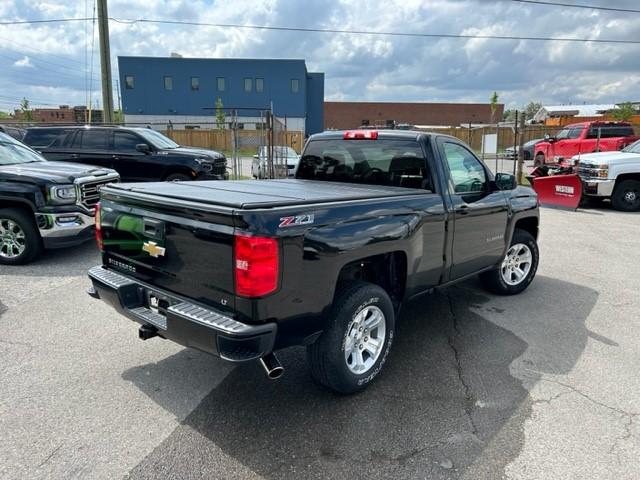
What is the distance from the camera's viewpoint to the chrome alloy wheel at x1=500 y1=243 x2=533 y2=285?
5574mm

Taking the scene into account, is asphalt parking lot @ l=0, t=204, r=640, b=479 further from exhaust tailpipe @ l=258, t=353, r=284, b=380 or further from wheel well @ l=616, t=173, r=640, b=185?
wheel well @ l=616, t=173, r=640, b=185

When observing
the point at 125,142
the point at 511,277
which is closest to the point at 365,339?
the point at 511,277

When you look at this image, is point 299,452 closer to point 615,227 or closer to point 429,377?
point 429,377

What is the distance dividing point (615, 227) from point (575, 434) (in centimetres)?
871

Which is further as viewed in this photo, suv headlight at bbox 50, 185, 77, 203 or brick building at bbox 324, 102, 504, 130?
brick building at bbox 324, 102, 504, 130

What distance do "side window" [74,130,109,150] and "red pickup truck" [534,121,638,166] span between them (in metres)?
15.3

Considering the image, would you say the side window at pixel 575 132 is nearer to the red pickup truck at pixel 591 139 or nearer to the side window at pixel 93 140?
the red pickup truck at pixel 591 139

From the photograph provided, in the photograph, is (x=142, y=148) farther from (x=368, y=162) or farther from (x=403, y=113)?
(x=403, y=113)

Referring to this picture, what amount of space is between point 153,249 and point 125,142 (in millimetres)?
9023

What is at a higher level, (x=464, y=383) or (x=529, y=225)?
(x=529, y=225)

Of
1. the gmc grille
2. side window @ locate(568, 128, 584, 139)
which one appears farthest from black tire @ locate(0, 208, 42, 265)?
side window @ locate(568, 128, 584, 139)

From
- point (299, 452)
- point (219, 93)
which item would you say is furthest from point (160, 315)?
point (219, 93)

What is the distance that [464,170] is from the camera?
4648 millimetres

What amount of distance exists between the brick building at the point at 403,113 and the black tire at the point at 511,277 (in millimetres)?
61514
